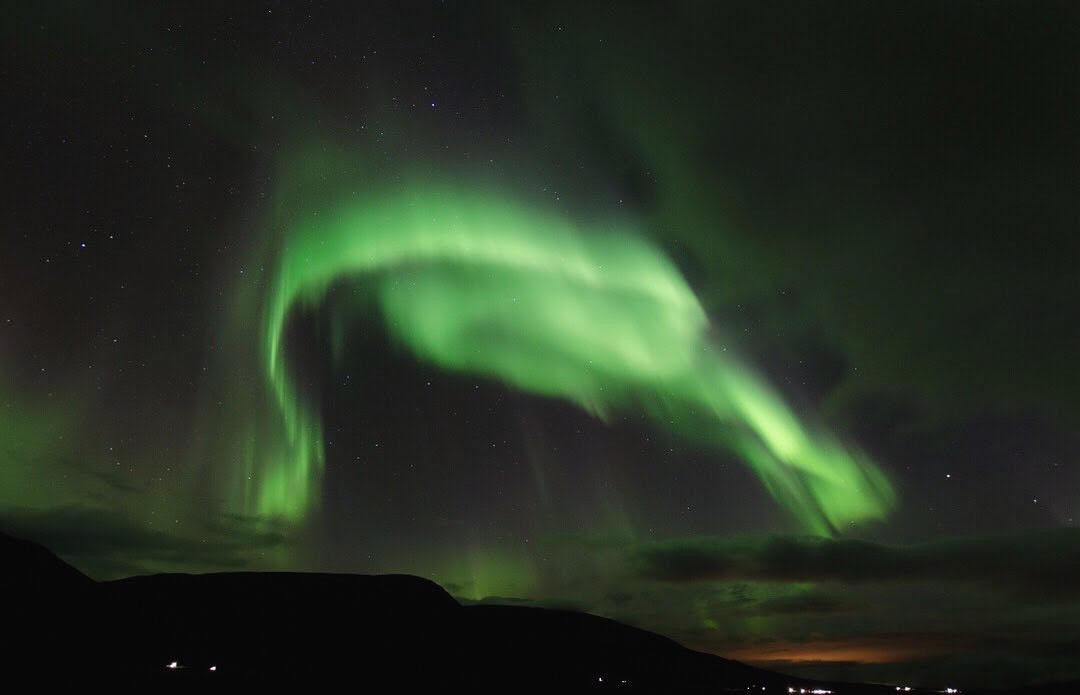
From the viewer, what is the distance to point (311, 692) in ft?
197

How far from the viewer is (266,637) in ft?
383

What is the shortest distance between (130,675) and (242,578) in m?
96.3

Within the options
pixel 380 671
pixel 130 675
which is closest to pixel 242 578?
pixel 380 671

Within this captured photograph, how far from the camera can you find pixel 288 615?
131 metres

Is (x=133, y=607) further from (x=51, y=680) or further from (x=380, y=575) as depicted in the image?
(x=51, y=680)

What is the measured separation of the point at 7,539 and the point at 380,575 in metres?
69.5

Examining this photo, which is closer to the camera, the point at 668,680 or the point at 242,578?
the point at 242,578

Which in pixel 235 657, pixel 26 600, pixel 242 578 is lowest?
pixel 235 657

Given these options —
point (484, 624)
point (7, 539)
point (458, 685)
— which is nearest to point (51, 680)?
point (458, 685)

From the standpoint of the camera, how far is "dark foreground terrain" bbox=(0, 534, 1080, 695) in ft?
241

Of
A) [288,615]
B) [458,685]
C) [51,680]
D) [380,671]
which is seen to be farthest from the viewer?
[288,615]

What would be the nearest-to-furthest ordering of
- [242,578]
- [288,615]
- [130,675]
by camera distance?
[130,675] < [288,615] < [242,578]

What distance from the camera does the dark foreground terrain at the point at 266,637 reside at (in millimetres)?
73562

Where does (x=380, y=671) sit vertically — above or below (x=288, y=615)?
below
